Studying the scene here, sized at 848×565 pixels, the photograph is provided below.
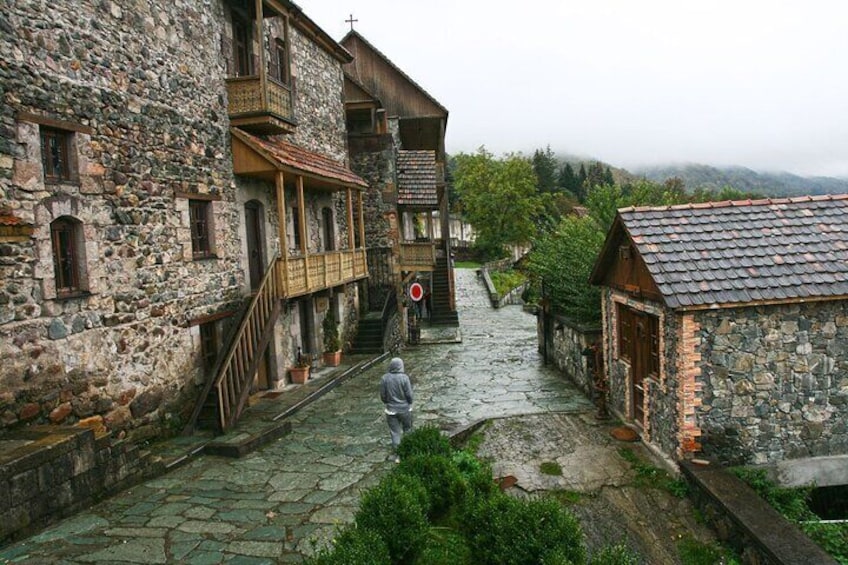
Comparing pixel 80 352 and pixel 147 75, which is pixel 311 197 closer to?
pixel 147 75

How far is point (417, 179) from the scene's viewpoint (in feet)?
78.5

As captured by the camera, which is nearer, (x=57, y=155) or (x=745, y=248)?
(x=57, y=155)

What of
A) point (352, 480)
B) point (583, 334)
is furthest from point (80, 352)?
point (583, 334)

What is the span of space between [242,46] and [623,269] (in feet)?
33.2

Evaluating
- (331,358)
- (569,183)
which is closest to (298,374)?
(331,358)

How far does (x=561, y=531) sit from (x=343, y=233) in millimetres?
14815

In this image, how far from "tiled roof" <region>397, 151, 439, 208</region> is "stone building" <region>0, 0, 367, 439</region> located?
24.7ft

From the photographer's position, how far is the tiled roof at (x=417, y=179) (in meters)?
23.1

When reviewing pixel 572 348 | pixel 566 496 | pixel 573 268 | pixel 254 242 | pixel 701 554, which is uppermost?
pixel 254 242

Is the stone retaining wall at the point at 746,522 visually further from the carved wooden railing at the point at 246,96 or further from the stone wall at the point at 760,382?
the carved wooden railing at the point at 246,96

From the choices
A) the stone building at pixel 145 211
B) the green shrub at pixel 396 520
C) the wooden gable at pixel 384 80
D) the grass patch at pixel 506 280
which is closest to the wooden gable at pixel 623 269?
the green shrub at pixel 396 520

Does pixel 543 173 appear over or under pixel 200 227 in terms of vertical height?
over

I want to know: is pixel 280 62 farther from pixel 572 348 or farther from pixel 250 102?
pixel 572 348

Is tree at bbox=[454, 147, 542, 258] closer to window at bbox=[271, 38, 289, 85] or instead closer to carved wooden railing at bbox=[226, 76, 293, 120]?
window at bbox=[271, 38, 289, 85]
